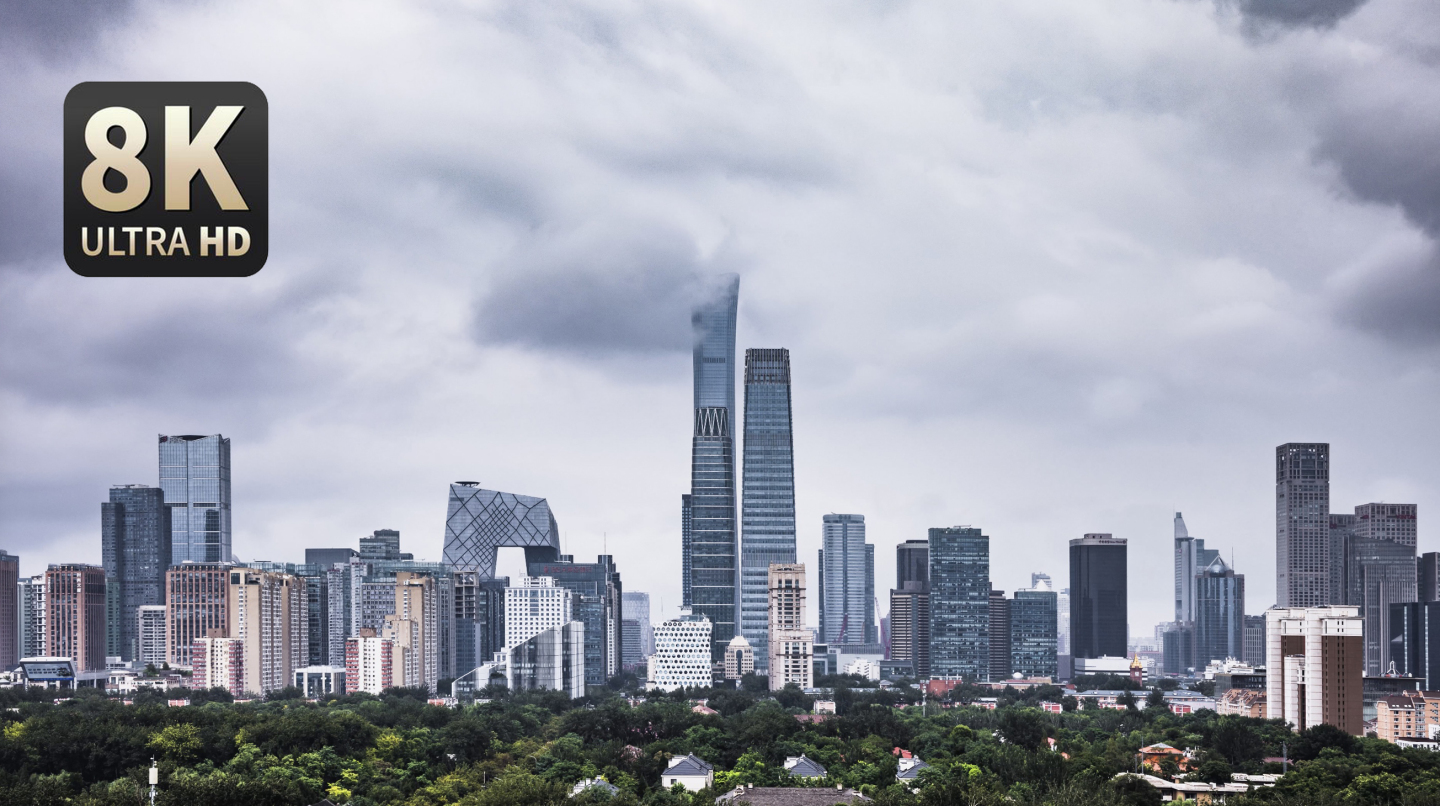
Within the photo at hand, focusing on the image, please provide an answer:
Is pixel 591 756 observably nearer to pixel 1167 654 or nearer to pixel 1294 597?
pixel 1294 597

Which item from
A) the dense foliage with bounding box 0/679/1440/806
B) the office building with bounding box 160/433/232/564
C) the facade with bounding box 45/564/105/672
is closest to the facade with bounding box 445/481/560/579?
the office building with bounding box 160/433/232/564

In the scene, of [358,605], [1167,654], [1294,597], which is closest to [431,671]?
[358,605]

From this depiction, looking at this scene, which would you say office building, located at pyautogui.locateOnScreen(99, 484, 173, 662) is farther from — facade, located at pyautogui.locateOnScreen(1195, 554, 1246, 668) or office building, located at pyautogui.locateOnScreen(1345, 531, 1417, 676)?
facade, located at pyautogui.locateOnScreen(1195, 554, 1246, 668)

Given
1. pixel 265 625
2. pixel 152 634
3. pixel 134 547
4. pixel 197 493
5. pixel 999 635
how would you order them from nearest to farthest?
pixel 265 625 → pixel 152 634 → pixel 134 547 → pixel 999 635 → pixel 197 493

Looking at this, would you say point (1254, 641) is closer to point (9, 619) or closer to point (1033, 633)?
point (1033, 633)

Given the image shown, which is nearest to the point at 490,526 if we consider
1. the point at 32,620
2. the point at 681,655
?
the point at 681,655

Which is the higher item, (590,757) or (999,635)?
(590,757)

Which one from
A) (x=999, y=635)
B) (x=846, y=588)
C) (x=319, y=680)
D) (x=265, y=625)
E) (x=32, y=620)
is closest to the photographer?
(x=319, y=680)
